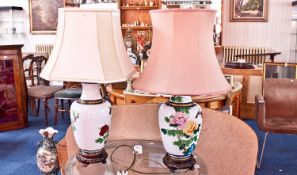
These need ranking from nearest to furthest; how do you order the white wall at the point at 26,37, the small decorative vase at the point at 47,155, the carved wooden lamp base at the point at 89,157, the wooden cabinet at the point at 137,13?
the carved wooden lamp base at the point at 89,157 < the small decorative vase at the point at 47,155 < the wooden cabinet at the point at 137,13 < the white wall at the point at 26,37

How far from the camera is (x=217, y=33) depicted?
716 centimetres

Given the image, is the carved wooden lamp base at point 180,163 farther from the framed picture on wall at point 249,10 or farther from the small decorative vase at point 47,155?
the framed picture on wall at point 249,10

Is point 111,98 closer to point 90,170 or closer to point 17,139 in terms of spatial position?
point 17,139

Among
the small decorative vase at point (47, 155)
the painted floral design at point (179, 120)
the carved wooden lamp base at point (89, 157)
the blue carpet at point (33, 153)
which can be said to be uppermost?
the painted floral design at point (179, 120)

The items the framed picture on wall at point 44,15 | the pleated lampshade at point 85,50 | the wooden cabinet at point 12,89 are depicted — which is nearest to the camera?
the pleated lampshade at point 85,50

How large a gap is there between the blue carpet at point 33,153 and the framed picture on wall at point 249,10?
10.9 feet

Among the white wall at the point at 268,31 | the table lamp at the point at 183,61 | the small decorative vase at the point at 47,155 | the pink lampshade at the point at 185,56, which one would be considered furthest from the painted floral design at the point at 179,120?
the white wall at the point at 268,31

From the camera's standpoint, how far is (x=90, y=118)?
61.2 inches

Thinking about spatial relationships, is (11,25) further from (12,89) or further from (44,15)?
(12,89)

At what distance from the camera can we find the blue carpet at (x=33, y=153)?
11.0 feet

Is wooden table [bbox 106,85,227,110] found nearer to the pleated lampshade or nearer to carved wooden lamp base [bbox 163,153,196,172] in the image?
carved wooden lamp base [bbox 163,153,196,172]

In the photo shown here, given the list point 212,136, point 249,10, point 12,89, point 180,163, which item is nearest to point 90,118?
point 180,163

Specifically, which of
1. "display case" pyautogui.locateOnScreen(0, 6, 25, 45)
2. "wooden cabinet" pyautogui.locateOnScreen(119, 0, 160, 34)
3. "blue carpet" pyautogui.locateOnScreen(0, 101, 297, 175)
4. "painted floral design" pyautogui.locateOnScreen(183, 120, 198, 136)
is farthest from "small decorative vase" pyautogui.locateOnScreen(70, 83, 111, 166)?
"display case" pyautogui.locateOnScreen(0, 6, 25, 45)

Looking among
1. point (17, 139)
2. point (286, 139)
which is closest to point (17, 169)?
point (17, 139)
